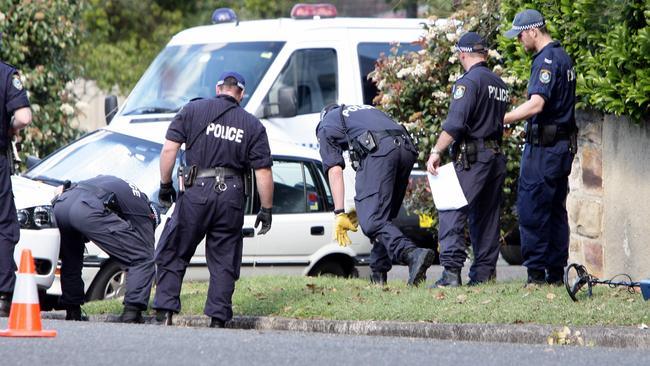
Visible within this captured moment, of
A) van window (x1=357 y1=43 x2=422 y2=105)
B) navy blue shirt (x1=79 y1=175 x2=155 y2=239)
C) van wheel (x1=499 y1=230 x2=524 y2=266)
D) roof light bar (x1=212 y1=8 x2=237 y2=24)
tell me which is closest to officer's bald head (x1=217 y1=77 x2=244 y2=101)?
navy blue shirt (x1=79 y1=175 x2=155 y2=239)

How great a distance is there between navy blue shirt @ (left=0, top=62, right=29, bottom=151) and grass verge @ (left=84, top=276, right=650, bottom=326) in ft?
5.00

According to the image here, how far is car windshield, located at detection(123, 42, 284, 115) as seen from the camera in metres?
14.9

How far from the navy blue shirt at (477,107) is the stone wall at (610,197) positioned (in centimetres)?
88

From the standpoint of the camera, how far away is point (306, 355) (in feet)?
24.7

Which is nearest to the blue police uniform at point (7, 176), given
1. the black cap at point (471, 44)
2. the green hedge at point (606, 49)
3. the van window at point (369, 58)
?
the black cap at point (471, 44)

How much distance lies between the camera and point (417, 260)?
10391mm

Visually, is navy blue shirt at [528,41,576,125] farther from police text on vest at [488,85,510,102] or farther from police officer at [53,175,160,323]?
police officer at [53,175,160,323]

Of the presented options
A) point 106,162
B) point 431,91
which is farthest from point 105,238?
point 431,91

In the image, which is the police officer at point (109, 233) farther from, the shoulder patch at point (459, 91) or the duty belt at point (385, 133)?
the shoulder patch at point (459, 91)

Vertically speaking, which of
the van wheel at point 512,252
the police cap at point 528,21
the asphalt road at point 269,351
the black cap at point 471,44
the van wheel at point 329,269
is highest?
the police cap at point 528,21

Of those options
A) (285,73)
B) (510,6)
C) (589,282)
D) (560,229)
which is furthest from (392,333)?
(285,73)

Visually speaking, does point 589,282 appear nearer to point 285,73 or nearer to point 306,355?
point 306,355

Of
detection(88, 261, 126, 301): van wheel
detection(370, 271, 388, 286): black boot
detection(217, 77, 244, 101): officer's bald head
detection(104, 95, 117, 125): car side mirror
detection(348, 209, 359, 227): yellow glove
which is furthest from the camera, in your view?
detection(104, 95, 117, 125): car side mirror

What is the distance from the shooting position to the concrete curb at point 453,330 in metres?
8.35
